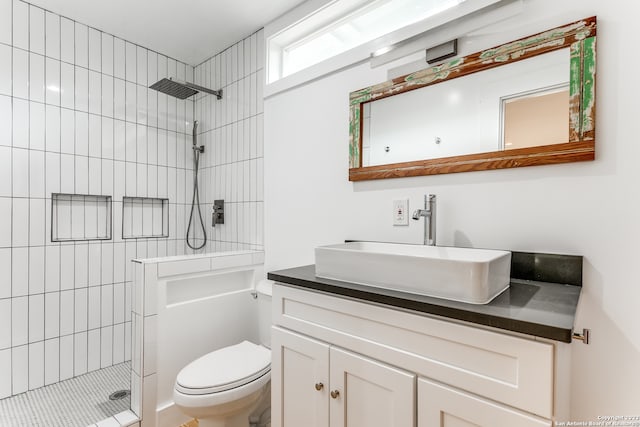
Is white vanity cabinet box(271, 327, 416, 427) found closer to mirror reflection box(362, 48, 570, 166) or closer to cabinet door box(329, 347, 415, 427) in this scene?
cabinet door box(329, 347, 415, 427)

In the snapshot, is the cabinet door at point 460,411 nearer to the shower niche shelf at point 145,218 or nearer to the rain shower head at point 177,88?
the rain shower head at point 177,88

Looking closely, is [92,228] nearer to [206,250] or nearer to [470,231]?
[206,250]

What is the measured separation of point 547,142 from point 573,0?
0.48 meters

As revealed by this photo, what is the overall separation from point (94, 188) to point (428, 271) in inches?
90.4

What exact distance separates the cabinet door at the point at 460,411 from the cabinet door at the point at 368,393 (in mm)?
39

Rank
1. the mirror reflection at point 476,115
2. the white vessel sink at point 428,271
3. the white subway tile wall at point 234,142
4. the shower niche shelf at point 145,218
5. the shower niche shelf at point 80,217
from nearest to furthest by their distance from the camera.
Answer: the white vessel sink at point 428,271 < the mirror reflection at point 476,115 < the shower niche shelf at point 80,217 < the white subway tile wall at point 234,142 < the shower niche shelf at point 145,218

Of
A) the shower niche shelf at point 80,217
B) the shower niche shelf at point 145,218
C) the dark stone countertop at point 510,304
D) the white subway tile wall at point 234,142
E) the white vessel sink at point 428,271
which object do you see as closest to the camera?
the dark stone countertop at point 510,304

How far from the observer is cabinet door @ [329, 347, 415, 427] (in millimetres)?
933

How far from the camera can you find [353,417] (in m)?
1.05

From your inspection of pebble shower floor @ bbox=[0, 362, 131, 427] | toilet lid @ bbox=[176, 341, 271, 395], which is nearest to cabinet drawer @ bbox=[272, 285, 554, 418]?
toilet lid @ bbox=[176, 341, 271, 395]

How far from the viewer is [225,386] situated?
4.59 ft

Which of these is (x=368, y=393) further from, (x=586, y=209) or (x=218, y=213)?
(x=218, y=213)

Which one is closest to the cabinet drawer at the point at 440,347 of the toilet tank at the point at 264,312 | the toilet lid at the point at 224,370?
the toilet lid at the point at 224,370

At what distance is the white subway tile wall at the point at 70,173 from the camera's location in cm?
196
